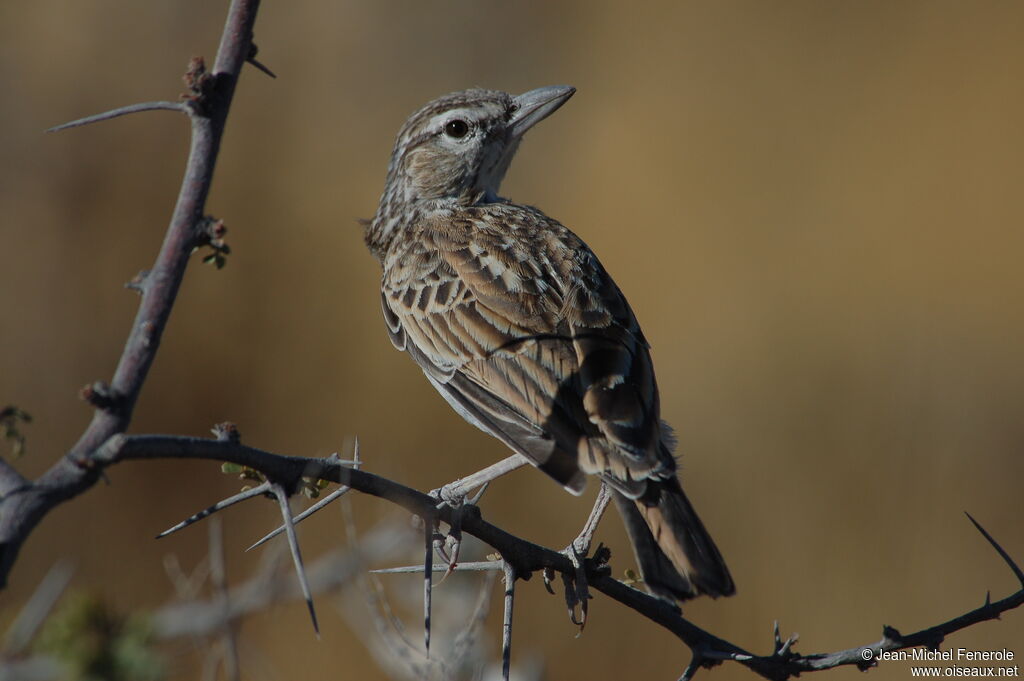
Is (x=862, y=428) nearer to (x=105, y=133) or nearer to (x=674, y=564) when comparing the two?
(x=674, y=564)

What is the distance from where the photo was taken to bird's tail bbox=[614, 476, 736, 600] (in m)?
3.76

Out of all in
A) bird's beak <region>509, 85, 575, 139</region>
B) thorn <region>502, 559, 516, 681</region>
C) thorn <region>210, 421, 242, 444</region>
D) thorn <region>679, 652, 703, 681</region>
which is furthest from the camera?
bird's beak <region>509, 85, 575, 139</region>

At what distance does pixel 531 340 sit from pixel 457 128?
2.14 meters

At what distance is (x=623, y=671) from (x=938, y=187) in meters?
5.95

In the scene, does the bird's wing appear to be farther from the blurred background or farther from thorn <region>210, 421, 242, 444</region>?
the blurred background

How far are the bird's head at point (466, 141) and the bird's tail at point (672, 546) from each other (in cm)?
288

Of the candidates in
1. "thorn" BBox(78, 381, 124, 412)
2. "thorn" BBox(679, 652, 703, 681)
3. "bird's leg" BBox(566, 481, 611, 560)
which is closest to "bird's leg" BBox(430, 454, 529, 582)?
"bird's leg" BBox(566, 481, 611, 560)

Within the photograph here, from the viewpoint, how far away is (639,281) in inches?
427

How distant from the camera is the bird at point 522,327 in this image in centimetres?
395

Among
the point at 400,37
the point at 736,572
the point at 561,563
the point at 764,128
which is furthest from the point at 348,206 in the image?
the point at 561,563

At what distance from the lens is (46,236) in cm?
1001

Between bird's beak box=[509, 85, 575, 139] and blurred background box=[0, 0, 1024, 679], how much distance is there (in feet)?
12.7

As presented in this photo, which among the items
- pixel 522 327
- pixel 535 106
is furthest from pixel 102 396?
pixel 535 106

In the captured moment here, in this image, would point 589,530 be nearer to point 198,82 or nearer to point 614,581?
point 614,581
